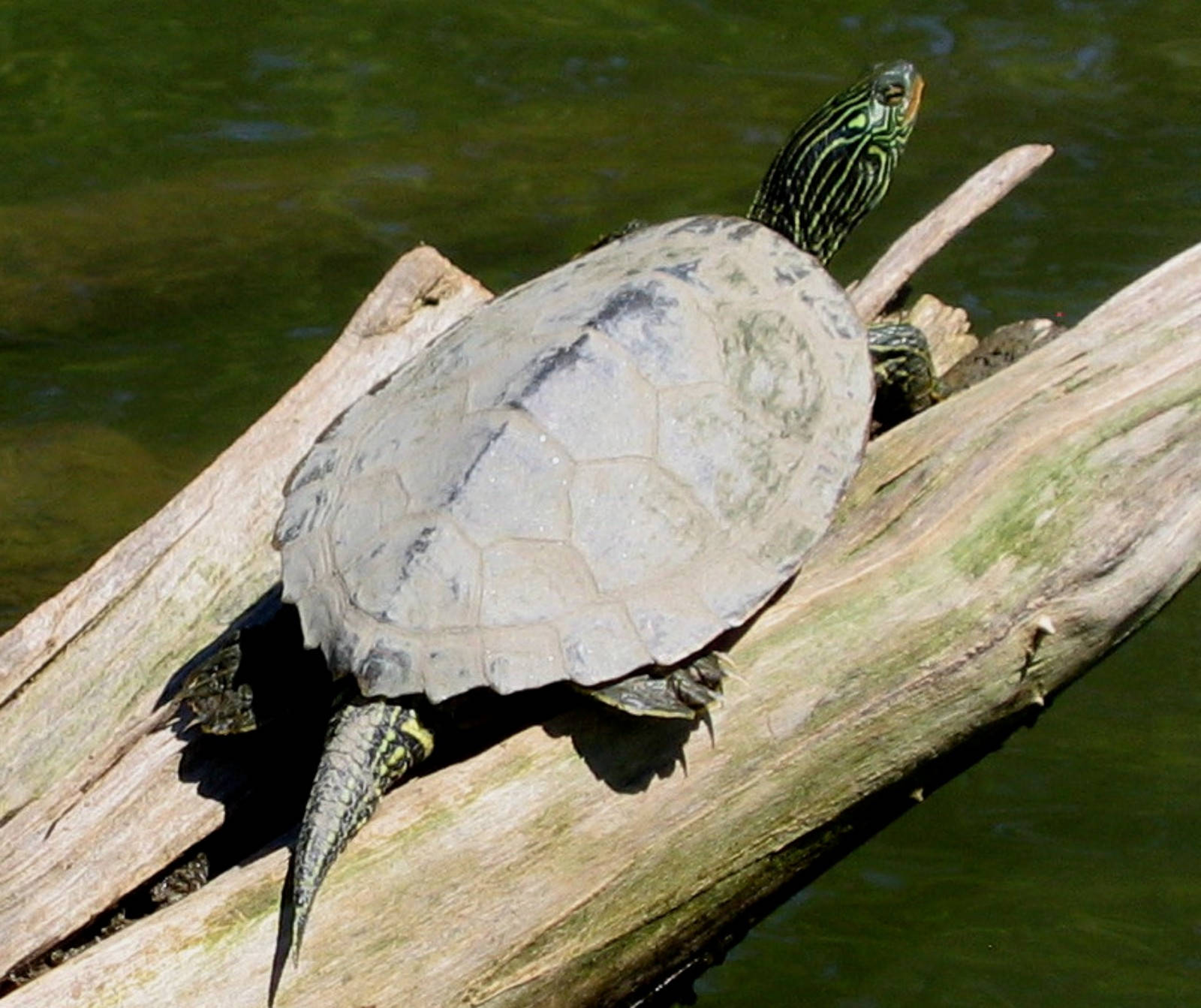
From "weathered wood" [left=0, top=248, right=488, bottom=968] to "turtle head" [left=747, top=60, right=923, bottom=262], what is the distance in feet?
2.74

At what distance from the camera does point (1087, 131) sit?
23.4 feet

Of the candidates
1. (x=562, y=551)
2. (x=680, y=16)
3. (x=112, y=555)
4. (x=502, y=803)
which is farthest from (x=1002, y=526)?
(x=680, y=16)

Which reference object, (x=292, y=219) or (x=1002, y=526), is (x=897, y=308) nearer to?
(x=1002, y=526)

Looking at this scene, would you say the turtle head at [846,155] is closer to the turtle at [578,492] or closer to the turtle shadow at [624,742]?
the turtle at [578,492]

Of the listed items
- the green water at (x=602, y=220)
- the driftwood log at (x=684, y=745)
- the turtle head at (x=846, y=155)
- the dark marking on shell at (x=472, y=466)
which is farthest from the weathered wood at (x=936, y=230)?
the green water at (x=602, y=220)

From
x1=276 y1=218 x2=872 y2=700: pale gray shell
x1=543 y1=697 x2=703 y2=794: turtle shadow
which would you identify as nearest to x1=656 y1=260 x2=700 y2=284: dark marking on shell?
x1=276 y1=218 x2=872 y2=700: pale gray shell

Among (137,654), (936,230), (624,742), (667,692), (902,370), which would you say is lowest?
(137,654)

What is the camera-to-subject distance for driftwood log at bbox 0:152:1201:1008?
2.75m

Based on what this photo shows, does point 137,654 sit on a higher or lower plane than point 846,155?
lower

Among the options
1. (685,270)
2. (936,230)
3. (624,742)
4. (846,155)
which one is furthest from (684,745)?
(846,155)

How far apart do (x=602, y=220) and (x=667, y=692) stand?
4.20m

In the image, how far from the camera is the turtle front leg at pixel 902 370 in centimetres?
370

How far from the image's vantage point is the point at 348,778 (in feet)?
8.91

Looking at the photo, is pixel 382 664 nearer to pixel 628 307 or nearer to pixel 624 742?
pixel 624 742
